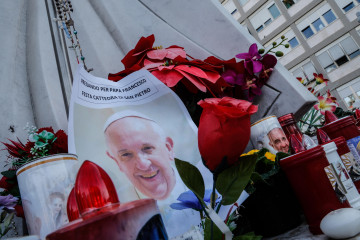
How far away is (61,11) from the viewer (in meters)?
0.96

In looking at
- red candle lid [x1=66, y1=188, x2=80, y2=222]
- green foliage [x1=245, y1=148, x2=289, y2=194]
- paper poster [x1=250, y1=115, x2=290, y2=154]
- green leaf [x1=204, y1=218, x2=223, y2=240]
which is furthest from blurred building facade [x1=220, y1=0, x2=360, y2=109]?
red candle lid [x1=66, y1=188, x2=80, y2=222]

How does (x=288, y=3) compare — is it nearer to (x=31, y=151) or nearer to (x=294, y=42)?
(x=294, y=42)

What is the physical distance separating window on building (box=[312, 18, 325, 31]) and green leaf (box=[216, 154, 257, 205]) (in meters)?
10.6

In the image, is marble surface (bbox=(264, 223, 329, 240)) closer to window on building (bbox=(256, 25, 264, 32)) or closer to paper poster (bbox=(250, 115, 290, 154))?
paper poster (bbox=(250, 115, 290, 154))

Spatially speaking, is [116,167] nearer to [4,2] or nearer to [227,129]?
[227,129]

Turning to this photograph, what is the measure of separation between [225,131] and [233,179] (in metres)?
0.05

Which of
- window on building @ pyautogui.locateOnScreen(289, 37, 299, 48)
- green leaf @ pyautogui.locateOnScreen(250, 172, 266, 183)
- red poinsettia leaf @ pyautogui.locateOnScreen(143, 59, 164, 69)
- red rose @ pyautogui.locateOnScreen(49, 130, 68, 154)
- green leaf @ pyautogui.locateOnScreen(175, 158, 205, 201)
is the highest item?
window on building @ pyautogui.locateOnScreen(289, 37, 299, 48)

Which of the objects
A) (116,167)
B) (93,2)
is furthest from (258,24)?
(116,167)

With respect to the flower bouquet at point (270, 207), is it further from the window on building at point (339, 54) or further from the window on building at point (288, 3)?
the window on building at point (288, 3)

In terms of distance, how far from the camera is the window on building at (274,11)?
9.88 metres

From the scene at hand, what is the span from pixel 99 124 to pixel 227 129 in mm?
268

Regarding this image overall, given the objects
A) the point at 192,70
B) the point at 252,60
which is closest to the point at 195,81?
the point at 192,70

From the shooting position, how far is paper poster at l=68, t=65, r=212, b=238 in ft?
1.37

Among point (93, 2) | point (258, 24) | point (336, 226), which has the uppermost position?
point (258, 24)
